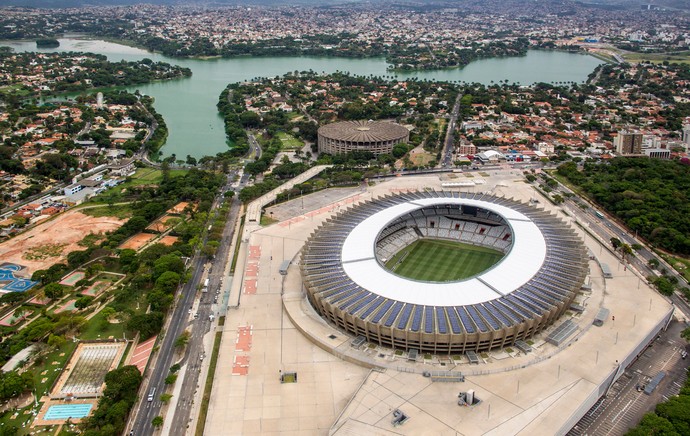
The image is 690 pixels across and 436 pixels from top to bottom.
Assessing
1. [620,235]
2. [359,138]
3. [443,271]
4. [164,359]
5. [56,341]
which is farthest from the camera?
[359,138]

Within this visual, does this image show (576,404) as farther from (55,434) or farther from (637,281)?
(55,434)

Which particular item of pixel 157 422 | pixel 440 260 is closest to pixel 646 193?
pixel 440 260

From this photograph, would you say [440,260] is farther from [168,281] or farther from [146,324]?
[146,324]

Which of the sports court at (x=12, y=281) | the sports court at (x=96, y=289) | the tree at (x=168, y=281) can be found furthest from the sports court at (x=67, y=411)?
the sports court at (x=12, y=281)

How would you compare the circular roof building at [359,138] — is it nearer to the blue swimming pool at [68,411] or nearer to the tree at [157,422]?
the blue swimming pool at [68,411]

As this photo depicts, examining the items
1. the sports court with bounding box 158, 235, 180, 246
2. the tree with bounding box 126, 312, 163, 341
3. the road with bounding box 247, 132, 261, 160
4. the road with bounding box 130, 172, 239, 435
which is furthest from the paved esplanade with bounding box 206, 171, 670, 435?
the road with bounding box 247, 132, 261, 160

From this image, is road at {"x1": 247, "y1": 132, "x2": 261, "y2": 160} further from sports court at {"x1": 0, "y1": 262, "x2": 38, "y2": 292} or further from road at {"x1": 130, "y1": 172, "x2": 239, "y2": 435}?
Result: sports court at {"x1": 0, "y1": 262, "x2": 38, "y2": 292}
